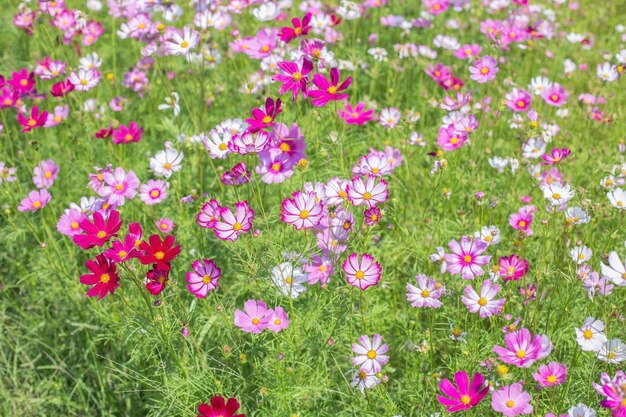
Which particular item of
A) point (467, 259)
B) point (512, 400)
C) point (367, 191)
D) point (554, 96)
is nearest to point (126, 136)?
point (367, 191)

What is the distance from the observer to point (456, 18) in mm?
4227

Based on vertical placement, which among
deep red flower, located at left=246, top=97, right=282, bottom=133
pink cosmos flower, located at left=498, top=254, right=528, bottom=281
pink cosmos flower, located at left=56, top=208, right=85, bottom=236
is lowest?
pink cosmos flower, located at left=56, top=208, right=85, bottom=236

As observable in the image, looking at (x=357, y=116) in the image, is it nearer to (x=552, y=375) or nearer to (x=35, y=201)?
(x=552, y=375)

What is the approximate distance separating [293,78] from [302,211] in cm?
46

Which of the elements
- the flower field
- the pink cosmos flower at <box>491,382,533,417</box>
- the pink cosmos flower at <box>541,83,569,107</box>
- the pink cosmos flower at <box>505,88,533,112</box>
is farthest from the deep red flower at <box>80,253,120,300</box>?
the pink cosmos flower at <box>541,83,569,107</box>

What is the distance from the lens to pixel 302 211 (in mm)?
1798

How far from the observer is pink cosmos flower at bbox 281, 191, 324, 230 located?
5.76ft

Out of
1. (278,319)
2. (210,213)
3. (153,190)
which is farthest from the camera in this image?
(153,190)

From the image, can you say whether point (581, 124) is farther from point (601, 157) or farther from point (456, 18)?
point (456, 18)

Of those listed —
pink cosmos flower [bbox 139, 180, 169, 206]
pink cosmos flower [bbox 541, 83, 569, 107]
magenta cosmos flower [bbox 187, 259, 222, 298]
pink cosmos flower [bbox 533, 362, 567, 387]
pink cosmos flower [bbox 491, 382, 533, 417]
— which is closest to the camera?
pink cosmos flower [bbox 491, 382, 533, 417]

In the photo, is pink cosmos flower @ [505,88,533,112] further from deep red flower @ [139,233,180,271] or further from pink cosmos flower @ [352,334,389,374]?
deep red flower @ [139,233,180,271]

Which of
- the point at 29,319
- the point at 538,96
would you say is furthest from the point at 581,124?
the point at 29,319

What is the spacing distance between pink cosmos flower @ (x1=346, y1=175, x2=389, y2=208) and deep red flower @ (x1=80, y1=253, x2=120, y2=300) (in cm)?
73

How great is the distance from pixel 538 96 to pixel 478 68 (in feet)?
2.81
